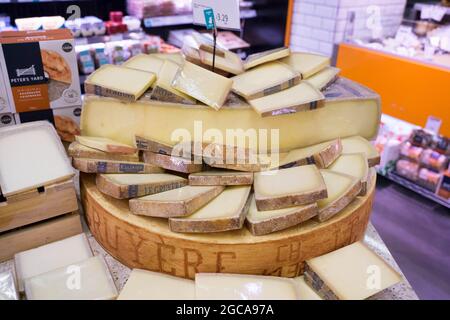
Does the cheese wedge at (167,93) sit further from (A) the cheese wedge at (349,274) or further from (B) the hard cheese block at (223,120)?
(A) the cheese wedge at (349,274)

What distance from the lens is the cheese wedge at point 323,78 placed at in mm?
1705

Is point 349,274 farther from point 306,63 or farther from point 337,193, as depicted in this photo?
point 306,63

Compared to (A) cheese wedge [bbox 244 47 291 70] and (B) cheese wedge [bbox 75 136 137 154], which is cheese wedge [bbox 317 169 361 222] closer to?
(A) cheese wedge [bbox 244 47 291 70]

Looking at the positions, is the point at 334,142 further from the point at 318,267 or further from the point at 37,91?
the point at 37,91

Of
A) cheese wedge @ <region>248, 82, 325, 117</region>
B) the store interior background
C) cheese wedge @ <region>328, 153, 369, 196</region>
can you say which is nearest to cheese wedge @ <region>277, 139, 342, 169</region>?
cheese wedge @ <region>328, 153, 369, 196</region>

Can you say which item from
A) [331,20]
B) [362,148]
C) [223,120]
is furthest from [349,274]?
[331,20]

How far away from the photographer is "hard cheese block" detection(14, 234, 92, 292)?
4.14 feet

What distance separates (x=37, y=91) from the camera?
163cm

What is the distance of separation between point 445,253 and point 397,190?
31.1 inches

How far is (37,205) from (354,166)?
1.15 meters

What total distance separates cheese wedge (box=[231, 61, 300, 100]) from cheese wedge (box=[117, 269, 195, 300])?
726 mm

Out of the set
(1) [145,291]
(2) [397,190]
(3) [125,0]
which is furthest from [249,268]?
(3) [125,0]

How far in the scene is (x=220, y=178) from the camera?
52.7 inches

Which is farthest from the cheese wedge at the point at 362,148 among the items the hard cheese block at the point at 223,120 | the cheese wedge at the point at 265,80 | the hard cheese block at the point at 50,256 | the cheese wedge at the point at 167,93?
the hard cheese block at the point at 50,256
